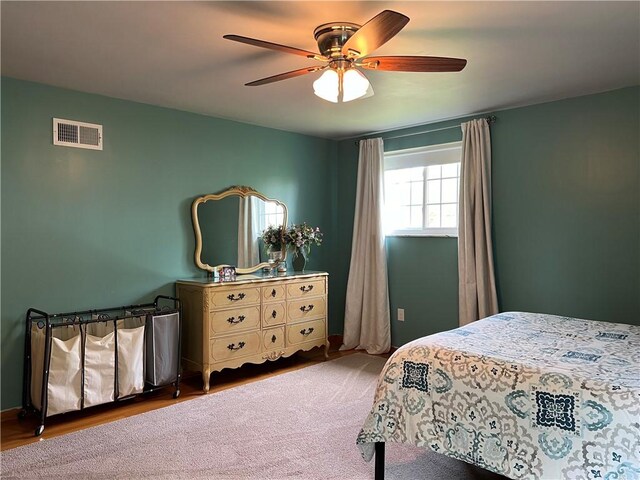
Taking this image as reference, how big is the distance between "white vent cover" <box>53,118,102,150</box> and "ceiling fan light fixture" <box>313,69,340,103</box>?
2.03 meters

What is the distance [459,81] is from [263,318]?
2471 millimetres

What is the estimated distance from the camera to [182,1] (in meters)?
2.03

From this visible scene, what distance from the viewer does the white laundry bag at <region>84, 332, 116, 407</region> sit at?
10.1 ft

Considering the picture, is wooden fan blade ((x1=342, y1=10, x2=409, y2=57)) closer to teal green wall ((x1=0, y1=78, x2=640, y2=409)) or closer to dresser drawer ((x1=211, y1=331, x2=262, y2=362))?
teal green wall ((x1=0, y1=78, x2=640, y2=409))

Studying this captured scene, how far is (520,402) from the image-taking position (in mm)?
1875

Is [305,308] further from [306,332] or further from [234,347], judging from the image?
[234,347]

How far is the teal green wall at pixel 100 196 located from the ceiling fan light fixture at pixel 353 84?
2.08 meters

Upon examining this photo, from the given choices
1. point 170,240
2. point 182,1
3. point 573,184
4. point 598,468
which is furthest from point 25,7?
point 573,184

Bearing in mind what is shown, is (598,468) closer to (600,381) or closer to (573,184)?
(600,381)

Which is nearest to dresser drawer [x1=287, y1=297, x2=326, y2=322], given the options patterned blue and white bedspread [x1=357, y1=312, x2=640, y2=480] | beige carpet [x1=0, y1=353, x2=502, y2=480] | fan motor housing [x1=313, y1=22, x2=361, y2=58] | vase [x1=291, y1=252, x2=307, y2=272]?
vase [x1=291, y1=252, x2=307, y2=272]

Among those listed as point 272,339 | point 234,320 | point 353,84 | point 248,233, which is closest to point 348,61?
point 353,84

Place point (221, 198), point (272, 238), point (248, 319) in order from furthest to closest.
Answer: point (272, 238), point (221, 198), point (248, 319)

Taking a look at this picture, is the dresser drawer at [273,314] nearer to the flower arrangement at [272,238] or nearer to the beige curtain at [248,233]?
the beige curtain at [248,233]

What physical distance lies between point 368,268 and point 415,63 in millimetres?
2888
